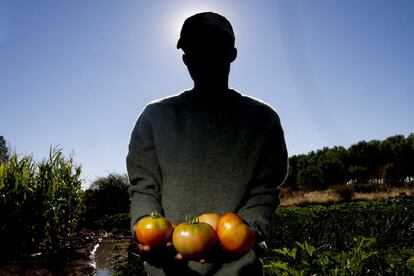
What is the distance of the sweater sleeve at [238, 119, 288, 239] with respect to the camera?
1640mm

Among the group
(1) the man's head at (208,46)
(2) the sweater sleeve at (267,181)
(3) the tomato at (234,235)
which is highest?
(1) the man's head at (208,46)

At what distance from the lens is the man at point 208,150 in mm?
1696

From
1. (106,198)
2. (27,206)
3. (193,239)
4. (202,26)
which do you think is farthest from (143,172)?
(106,198)

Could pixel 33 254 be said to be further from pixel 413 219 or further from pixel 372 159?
pixel 372 159

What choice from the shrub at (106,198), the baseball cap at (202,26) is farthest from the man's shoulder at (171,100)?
the shrub at (106,198)

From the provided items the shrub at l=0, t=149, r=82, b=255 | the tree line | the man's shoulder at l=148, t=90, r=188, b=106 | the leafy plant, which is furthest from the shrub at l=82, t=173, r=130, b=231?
the tree line

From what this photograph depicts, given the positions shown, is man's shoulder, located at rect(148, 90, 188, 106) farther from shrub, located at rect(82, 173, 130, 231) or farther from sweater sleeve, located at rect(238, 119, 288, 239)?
shrub, located at rect(82, 173, 130, 231)

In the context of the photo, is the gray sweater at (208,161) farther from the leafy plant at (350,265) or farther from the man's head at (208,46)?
the leafy plant at (350,265)

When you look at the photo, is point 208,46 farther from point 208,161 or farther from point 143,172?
point 143,172

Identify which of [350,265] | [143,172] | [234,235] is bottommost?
[350,265]

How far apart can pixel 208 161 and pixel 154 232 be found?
1.53 feet

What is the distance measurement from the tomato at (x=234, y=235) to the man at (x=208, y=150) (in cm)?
21

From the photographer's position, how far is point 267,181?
174 cm

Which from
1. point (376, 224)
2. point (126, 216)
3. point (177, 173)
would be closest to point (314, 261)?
point (177, 173)
